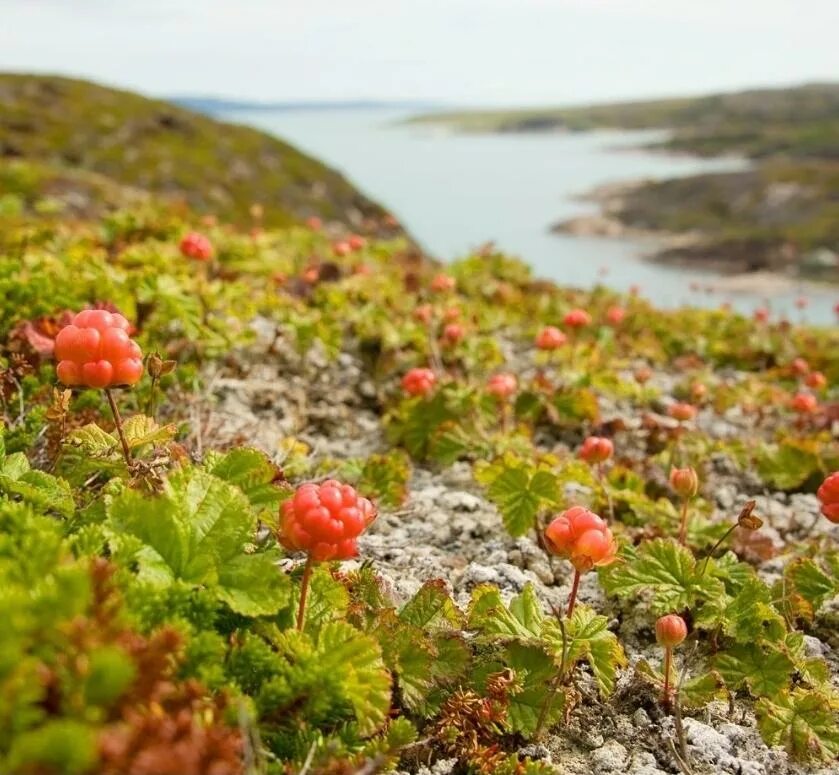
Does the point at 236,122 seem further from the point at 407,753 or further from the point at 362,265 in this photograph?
the point at 407,753

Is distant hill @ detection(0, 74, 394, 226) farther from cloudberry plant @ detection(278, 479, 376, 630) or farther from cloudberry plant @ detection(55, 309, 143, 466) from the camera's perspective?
cloudberry plant @ detection(278, 479, 376, 630)

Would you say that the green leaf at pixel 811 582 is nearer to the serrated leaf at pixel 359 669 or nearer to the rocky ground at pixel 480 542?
the rocky ground at pixel 480 542

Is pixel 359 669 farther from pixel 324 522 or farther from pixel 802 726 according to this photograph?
pixel 802 726

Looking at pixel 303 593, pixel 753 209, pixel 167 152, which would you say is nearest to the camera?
pixel 303 593

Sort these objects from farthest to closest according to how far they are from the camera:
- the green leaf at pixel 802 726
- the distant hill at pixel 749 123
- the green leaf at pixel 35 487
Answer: the distant hill at pixel 749 123, the green leaf at pixel 802 726, the green leaf at pixel 35 487

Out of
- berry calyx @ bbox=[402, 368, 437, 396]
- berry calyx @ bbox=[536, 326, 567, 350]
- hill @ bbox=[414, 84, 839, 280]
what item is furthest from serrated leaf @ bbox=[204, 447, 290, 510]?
hill @ bbox=[414, 84, 839, 280]

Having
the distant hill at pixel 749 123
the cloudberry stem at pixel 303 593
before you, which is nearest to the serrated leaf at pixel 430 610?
the cloudberry stem at pixel 303 593

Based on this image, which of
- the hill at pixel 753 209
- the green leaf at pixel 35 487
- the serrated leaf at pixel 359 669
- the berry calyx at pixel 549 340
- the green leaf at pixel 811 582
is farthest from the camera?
the hill at pixel 753 209

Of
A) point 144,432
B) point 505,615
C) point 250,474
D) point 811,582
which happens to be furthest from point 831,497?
point 144,432

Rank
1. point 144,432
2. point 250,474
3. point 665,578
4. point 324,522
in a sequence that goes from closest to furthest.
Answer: point 324,522 → point 250,474 → point 144,432 → point 665,578
